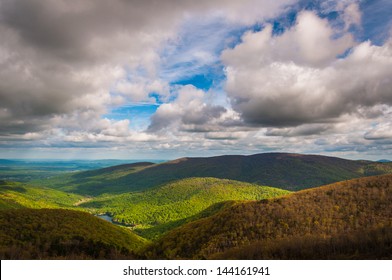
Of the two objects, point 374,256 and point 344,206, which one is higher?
point 374,256

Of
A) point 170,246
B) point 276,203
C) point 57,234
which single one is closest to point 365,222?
point 276,203

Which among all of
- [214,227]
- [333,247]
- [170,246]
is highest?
[333,247]

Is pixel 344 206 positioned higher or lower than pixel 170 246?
higher

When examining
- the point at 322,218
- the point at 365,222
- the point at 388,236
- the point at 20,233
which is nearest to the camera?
the point at 388,236

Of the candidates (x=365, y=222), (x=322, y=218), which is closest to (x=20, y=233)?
(x=322, y=218)

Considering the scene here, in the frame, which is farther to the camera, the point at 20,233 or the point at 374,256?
the point at 20,233

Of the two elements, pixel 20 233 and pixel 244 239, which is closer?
pixel 244 239
